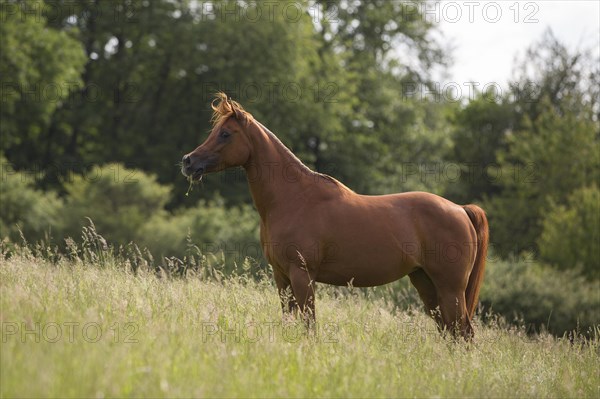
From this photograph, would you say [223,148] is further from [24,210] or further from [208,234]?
[24,210]

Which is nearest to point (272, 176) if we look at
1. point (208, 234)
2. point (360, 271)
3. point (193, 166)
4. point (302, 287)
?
point (193, 166)

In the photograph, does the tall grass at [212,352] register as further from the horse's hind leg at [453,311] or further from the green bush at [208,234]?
the green bush at [208,234]

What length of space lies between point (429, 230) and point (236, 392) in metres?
3.55

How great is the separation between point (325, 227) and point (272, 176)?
30.0 inches

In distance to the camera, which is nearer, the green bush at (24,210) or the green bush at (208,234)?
the green bush at (208,234)

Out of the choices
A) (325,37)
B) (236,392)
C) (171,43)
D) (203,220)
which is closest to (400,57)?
(325,37)

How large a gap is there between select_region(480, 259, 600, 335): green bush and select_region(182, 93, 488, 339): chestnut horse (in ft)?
32.5

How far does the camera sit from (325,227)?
7.37m

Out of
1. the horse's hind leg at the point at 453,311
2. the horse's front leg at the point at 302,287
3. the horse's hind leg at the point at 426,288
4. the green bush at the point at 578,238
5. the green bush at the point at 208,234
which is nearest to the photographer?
the horse's front leg at the point at 302,287

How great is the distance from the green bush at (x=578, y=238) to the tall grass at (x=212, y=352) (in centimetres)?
1617

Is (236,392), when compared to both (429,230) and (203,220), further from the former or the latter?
(203,220)

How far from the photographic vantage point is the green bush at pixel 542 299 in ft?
58.0

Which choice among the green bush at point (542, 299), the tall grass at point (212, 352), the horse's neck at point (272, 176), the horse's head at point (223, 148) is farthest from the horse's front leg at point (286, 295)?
the green bush at point (542, 299)

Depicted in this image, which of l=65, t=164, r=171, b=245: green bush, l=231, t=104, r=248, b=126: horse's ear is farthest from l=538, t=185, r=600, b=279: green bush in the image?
l=231, t=104, r=248, b=126: horse's ear
